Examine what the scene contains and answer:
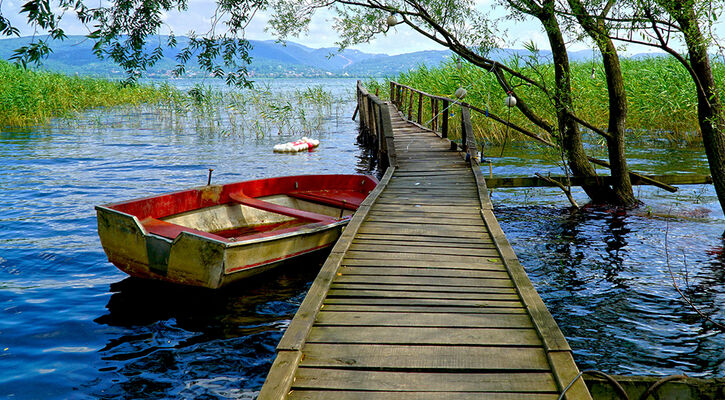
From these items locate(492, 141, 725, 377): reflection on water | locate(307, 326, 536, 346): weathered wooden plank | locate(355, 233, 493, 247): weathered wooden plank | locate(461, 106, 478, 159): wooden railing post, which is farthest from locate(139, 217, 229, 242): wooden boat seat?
locate(461, 106, 478, 159): wooden railing post

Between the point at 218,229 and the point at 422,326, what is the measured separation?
5.10 metres

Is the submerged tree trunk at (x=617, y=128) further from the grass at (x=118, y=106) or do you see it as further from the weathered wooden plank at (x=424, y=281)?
the grass at (x=118, y=106)

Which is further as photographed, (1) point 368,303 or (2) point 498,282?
(2) point 498,282

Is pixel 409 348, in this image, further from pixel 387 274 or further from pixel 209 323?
pixel 209 323

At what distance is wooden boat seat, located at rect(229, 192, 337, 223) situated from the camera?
25.1ft

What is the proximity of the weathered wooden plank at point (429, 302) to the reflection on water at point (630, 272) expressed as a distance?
1285 mm

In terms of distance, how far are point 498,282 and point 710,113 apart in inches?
223

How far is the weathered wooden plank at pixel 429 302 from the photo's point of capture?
4.21 metres

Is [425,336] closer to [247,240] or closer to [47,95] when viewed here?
[247,240]

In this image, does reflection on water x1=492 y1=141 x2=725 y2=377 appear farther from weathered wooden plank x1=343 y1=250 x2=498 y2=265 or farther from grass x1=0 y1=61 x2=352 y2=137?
grass x1=0 y1=61 x2=352 y2=137

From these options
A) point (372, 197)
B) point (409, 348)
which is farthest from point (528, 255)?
point (409, 348)

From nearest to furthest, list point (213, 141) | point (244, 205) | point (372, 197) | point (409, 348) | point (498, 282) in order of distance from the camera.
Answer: point (409, 348) < point (498, 282) < point (372, 197) < point (244, 205) < point (213, 141)

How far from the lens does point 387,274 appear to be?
4.94m

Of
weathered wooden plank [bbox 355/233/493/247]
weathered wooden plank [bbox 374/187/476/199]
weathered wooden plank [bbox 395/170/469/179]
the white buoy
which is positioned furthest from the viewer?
the white buoy
